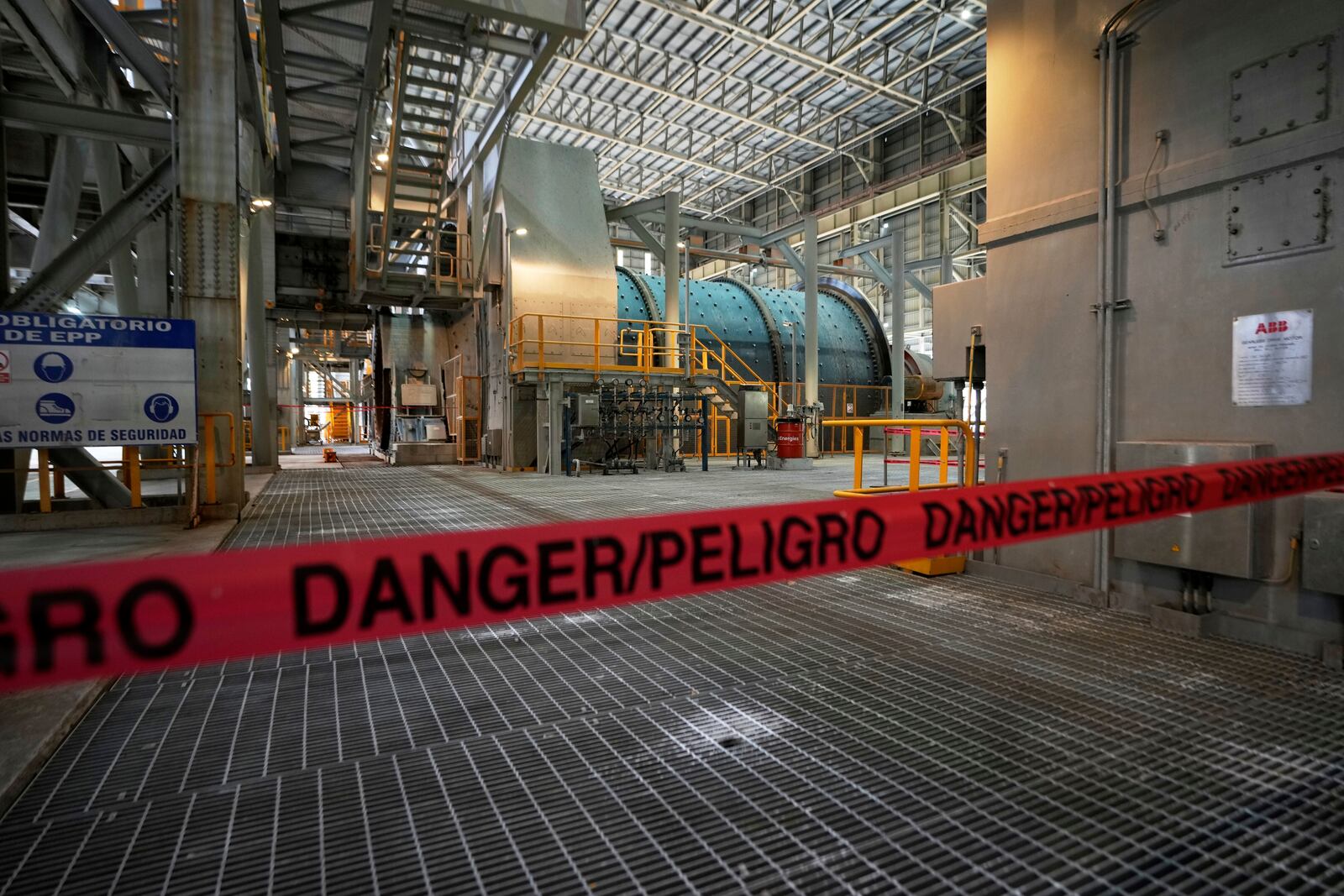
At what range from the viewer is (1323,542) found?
10.1 ft

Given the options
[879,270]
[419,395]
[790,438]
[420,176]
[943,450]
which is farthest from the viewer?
[879,270]

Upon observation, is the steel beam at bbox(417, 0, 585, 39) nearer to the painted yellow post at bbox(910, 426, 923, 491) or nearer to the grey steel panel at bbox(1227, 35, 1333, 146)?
the painted yellow post at bbox(910, 426, 923, 491)

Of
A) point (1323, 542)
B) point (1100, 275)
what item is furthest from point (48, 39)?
point (1323, 542)

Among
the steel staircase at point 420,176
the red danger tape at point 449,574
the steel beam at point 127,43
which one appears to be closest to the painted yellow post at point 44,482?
the steel beam at point 127,43

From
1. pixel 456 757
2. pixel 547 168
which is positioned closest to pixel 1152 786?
pixel 456 757

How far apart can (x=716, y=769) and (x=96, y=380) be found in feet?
22.7

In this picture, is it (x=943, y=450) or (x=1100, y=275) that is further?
(x=943, y=450)

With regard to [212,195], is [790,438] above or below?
below

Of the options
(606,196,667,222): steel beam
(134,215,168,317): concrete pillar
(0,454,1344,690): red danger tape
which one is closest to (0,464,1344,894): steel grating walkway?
(0,454,1344,690): red danger tape

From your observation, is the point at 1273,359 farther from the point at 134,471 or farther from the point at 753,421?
the point at 753,421

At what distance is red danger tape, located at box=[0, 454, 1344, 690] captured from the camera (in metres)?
1.06

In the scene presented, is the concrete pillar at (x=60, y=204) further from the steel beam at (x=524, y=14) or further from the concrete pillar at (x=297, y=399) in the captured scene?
the concrete pillar at (x=297, y=399)

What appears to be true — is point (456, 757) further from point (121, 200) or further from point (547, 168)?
point (547, 168)

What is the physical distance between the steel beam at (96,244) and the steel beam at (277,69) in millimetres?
6476
